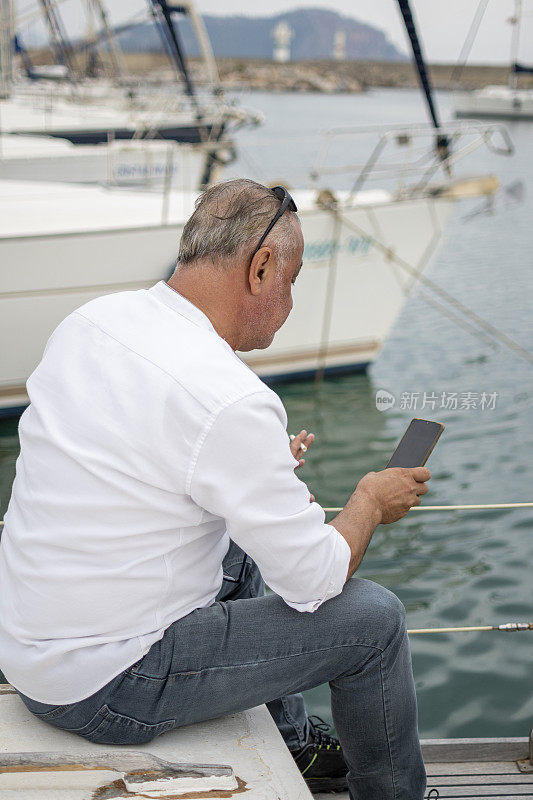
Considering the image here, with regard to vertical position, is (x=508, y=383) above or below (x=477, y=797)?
below

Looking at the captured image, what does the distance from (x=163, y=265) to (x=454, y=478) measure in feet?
7.29

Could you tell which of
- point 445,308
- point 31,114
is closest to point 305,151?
point 31,114

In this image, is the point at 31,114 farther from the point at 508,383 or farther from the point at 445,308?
the point at 508,383

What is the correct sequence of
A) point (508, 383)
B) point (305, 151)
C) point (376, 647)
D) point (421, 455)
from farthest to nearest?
point (305, 151) → point (508, 383) → point (421, 455) → point (376, 647)

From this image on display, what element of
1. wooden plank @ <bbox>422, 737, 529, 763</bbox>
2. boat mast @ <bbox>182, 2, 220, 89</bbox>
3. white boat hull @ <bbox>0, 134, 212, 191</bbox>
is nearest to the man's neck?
wooden plank @ <bbox>422, 737, 529, 763</bbox>

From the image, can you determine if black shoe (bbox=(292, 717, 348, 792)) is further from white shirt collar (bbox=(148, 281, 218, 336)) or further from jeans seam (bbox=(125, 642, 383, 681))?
white shirt collar (bbox=(148, 281, 218, 336))

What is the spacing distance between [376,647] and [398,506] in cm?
25

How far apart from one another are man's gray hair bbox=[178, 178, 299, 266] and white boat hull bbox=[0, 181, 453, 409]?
384 centimetres

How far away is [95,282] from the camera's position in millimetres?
5203

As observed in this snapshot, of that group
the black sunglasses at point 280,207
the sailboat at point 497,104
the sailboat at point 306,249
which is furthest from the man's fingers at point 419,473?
the sailboat at point 497,104

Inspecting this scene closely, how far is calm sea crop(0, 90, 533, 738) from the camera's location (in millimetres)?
3031

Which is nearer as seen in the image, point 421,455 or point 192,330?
point 192,330

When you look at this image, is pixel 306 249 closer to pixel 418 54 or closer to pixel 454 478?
pixel 454 478

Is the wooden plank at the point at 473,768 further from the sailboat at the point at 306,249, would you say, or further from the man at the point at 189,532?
the sailboat at the point at 306,249
